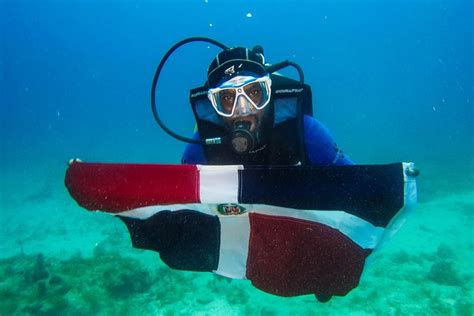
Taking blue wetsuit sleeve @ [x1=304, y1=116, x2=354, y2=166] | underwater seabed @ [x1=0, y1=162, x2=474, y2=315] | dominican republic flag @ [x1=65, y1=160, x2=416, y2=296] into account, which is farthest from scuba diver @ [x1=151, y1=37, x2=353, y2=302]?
underwater seabed @ [x1=0, y1=162, x2=474, y2=315]

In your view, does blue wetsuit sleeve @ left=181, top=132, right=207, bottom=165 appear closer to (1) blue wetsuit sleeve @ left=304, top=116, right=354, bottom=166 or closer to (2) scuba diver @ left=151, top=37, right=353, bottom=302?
(2) scuba diver @ left=151, top=37, right=353, bottom=302

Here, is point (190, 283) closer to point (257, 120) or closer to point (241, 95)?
point (257, 120)

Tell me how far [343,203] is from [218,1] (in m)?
113

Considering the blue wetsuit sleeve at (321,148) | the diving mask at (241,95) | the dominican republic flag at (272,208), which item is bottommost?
the dominican republic flag at (272,208)

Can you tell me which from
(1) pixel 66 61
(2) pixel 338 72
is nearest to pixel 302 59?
(2) pixel 338 72

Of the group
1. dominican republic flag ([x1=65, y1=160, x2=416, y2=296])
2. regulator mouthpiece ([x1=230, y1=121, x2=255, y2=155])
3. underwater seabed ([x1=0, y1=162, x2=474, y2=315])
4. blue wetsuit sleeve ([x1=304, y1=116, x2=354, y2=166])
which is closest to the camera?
dominican republic flag ([x1=65, y1=160, x2=416, y2=296])

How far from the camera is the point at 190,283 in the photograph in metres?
9.04

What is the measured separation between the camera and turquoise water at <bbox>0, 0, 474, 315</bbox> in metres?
8.55

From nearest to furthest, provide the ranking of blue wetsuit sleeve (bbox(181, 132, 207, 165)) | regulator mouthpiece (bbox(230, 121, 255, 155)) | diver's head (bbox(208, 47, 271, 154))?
1. regulator mouthpiece (bbox(230, 121, 255, 155))
2. diver's head (bbox(208, 47, 271, 154))
3. blue wetsuit sleeve (bbox(181, 132, 207, 165))

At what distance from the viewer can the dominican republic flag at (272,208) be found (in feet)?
8.07

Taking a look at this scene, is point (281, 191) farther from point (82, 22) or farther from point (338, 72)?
point (338, 72)

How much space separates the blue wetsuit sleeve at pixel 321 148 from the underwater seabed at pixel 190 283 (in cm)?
539

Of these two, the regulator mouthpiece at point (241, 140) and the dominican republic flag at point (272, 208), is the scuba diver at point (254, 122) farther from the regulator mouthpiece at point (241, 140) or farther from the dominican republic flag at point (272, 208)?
the dominican republic flag at point (272, 208)

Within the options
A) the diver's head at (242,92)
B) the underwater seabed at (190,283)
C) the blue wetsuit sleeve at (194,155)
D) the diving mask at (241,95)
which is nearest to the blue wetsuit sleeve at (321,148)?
the diver's head at (242,92)
